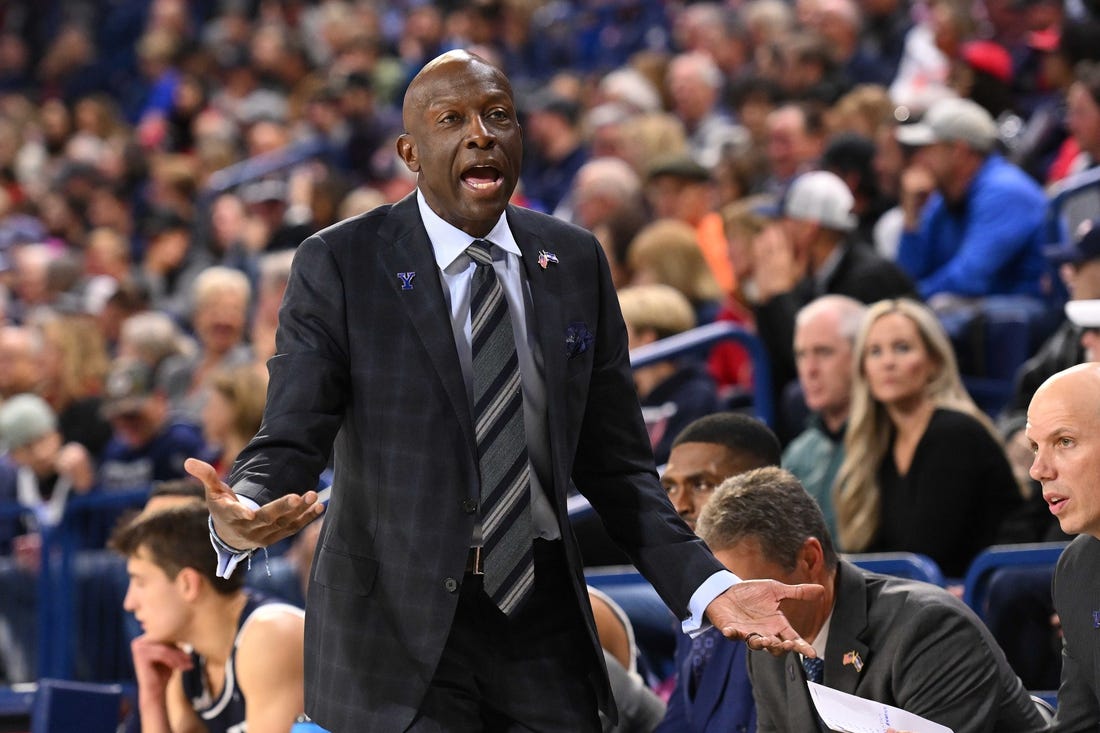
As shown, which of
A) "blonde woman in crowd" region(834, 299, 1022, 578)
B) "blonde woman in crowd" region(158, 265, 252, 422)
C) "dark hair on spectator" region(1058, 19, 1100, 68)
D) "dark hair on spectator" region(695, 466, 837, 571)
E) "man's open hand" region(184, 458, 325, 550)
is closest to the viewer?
"man's open hand" region(184, 458, 325, 550)

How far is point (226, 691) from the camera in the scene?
16.9 ft

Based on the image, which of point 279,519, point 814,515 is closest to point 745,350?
point 814,515

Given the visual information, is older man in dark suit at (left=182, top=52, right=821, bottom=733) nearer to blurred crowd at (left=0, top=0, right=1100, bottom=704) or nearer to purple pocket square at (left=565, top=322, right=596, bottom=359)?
purple pocket square at (left=565, top=322, right=596, bottom=359)

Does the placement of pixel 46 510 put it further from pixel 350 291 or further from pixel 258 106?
pixel 258 106

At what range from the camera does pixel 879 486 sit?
5.88m

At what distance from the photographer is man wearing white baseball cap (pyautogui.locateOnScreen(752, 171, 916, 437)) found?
7094 millimetres

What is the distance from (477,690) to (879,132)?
6672 mm

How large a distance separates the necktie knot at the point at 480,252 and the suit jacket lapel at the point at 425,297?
0.23 feet

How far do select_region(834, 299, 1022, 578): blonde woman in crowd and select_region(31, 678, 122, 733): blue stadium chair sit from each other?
2432 millimetres

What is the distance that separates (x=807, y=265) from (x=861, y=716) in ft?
14.1

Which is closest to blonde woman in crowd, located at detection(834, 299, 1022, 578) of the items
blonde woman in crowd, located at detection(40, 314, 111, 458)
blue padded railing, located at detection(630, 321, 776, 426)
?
blue padded railing, located at detection(630, 321, 776, 426)

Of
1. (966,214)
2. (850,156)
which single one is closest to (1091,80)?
(966,214)

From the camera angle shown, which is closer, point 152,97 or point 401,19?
point 401,19

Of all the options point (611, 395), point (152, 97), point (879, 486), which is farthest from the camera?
point (152, 97)
